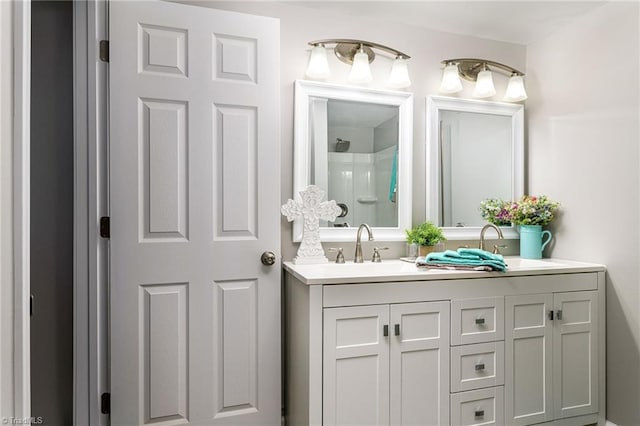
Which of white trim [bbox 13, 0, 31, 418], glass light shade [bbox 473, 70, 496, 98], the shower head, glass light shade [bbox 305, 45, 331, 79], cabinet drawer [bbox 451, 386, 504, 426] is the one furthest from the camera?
glass light shade [bbox 473, 70, 496, 98]

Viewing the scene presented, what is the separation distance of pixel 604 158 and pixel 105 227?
8.29ft

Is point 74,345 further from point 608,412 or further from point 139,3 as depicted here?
point 608,412

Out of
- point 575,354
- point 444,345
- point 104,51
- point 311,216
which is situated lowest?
point 575,354

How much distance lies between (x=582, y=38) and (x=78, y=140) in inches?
107

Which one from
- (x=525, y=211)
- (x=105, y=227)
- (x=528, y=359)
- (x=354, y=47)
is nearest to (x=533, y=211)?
(x=525, y=211)

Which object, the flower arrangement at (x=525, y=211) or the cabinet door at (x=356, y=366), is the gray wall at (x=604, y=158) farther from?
the cabinet door at (x=356, y=366)

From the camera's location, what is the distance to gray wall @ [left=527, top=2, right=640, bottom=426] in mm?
1979

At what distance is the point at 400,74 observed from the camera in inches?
89.2

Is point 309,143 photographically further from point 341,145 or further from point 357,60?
point 357,60

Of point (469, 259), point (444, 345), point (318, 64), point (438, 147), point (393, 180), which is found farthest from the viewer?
point (438, 147)

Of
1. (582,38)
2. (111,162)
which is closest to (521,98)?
(582,38)

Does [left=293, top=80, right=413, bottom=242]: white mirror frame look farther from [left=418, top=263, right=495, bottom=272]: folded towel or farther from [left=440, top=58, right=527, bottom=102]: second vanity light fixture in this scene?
[left=418, top=263, right=495, bottom=272]: folded towel

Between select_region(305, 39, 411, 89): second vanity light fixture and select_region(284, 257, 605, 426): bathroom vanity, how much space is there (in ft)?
3.44

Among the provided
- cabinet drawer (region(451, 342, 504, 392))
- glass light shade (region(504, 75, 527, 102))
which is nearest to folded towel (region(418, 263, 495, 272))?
cabinet drawer (region(451, 342, 504, 392))
